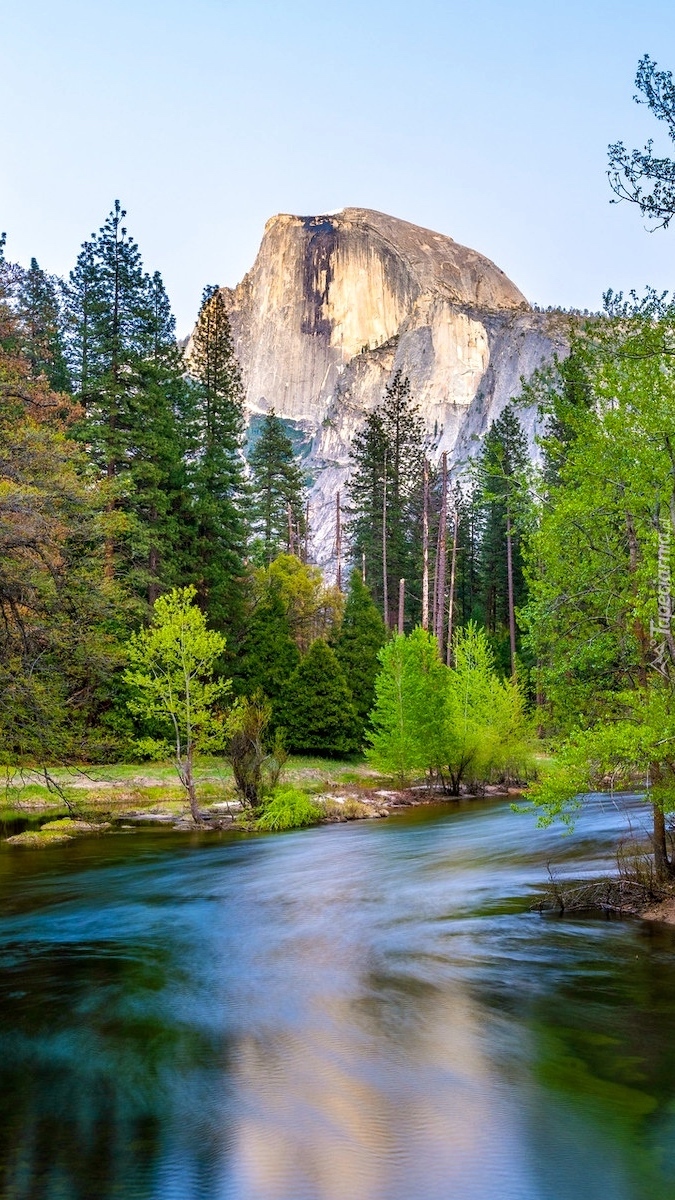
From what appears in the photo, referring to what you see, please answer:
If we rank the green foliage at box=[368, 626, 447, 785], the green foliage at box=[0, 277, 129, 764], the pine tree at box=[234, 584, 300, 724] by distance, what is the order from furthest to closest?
the pine tree at box=[234, 584, 300, 724] < the green foliage at box=[368, 626, 447, 785] < the green foliage at box=[0, 277, 129, 764]

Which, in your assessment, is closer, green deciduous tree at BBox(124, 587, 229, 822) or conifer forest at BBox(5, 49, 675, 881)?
conifer forest at BBox(5, 49, 675, 881)

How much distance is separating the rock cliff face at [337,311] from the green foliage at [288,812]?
3961 inches

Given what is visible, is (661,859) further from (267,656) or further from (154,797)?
(267,656)

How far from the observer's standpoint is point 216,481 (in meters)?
43.0

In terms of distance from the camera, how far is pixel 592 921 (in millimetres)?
13352

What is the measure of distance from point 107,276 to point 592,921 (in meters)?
33.8

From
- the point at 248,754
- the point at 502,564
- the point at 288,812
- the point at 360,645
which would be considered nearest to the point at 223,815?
the point at 248,754

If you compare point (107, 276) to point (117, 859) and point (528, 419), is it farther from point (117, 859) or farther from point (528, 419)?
point (528, 419)

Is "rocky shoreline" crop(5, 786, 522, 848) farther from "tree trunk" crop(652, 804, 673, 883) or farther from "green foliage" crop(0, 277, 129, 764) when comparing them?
"tree trunk" crop(652, 804, 673, 883)

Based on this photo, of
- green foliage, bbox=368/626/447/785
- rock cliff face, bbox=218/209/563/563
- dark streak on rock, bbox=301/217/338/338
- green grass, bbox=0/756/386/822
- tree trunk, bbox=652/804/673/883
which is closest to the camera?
tree trunk, bbox=652/804/673/883

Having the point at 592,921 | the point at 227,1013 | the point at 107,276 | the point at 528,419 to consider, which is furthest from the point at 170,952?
the point at 528,419

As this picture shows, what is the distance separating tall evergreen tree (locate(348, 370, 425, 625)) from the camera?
5934cm

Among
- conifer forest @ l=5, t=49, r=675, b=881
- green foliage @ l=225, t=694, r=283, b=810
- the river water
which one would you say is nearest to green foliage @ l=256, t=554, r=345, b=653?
conifer forest @ l=5, t=49, r=675, b=881

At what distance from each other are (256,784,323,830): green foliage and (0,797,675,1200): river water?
7403mm
